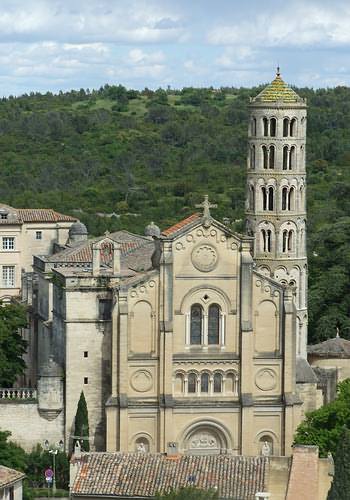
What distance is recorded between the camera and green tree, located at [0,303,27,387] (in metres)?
83.2

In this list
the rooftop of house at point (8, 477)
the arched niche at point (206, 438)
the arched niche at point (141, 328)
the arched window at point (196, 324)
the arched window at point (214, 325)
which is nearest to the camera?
the rooftop of house at point (8, 477)

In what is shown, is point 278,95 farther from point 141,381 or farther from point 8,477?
point 8,477

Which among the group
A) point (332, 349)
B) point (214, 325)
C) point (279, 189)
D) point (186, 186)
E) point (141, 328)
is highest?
point (186, 186)

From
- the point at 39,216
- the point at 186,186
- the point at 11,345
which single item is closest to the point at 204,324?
the point at 11,345

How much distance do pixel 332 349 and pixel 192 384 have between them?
1257 centimetres

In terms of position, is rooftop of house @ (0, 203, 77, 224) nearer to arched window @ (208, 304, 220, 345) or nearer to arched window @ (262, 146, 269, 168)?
arched window @ (262, 146, 269, 168)

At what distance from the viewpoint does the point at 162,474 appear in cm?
6038

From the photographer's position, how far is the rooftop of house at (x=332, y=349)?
87125 millimetres

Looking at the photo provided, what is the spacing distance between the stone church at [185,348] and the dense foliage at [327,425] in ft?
16.0

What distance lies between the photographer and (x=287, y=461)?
197 ft

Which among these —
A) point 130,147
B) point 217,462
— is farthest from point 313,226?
point 130,147

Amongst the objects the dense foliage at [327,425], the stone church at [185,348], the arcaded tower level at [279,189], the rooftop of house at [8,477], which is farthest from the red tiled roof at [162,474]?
the arcaded tower level at [279,189]

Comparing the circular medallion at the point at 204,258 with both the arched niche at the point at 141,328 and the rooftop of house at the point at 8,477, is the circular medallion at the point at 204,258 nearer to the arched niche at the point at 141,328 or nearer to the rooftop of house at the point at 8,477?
the arched niche at the point at 141,328

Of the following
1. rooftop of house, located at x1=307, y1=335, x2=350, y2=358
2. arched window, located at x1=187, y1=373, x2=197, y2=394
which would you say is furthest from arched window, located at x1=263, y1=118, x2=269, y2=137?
arched window, located at x1=187, y1=373, x2=197, y2=394
